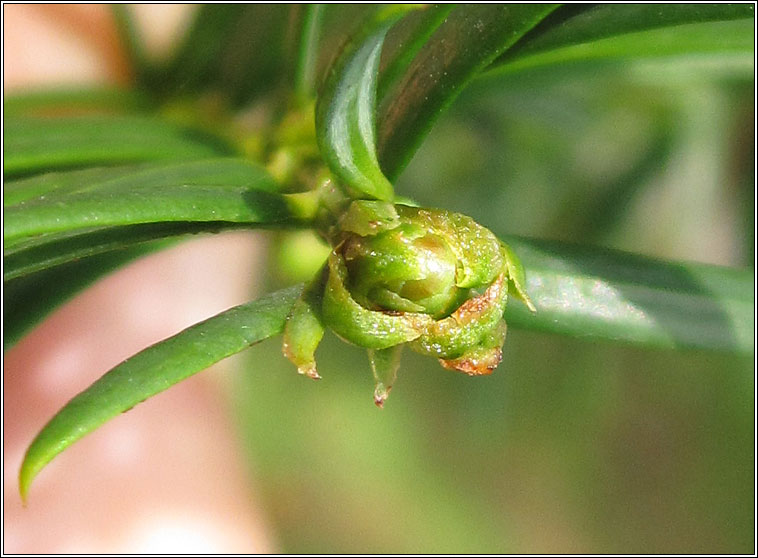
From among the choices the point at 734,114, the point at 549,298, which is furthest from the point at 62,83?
the point at 734,114

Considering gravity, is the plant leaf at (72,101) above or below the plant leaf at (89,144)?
above

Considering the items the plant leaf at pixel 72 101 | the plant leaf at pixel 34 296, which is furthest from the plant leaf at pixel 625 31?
the plant leaf at pixel 72 101

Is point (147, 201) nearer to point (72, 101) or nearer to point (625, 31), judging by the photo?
point (625, 31)

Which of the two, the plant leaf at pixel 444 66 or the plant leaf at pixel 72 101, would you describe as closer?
the plant leaf at pixel 444 66

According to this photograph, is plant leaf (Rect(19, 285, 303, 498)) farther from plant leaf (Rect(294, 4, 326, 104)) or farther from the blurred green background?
the blurred green background

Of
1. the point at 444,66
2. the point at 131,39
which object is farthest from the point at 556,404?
the point at 444,66

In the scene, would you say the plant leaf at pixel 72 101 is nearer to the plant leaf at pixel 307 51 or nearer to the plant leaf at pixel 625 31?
the plant leaf at pixel 307 51

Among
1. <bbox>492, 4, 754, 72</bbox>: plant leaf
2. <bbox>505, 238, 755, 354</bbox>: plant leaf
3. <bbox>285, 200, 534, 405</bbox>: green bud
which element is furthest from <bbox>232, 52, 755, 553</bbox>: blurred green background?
<bbox>285, 200, 534, 405</bbox>: green bud
